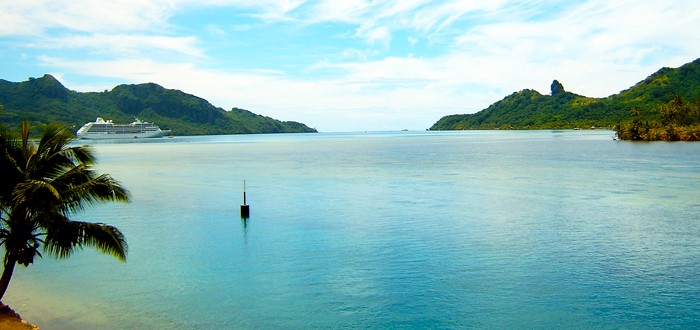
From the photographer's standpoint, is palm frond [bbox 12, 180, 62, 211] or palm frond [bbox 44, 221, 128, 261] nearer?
palm frond [bbox 12, 180, 62, 211]

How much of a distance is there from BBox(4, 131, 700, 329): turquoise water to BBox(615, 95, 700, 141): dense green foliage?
12161 centimetres

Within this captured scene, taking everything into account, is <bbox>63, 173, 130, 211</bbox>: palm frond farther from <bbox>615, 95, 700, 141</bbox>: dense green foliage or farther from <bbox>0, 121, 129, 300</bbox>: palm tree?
<bbox>615, 95, 700, 141</bbox>: dense green foliage

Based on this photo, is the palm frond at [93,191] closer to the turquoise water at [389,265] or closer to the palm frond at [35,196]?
the palm frond at [35,196]

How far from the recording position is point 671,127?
159375 millimetres

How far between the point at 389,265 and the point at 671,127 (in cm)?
16306

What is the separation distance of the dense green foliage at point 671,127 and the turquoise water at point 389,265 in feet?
399

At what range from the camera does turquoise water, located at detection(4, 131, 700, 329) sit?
19.8 m

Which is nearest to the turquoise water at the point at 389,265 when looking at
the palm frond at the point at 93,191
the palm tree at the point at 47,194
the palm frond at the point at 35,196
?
the palm tree at the point at 47,194

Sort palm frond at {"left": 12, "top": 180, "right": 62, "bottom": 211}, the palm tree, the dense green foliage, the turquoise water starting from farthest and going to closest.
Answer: the dense green foliage, the turquoise water, the palm tree, palm frond at {"left": 12, "top": 180, "right": 62, "bottom": 211}

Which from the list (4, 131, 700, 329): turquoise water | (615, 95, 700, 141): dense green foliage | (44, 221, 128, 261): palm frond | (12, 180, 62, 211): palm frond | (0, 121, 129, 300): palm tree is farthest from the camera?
(615, 95, 700, 141): dense green foliage

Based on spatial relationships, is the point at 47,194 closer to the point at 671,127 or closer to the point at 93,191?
the point at 93,191

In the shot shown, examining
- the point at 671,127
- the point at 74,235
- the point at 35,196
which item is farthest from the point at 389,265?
the point at 671,127

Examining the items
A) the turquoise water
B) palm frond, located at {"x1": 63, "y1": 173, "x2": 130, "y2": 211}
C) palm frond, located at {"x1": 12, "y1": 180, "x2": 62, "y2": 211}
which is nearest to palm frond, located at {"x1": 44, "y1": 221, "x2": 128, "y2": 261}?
palm frond, located at {"x1": 63, "y1": 173, "x2": 130, "y2": 211}

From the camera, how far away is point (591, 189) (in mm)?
54031
